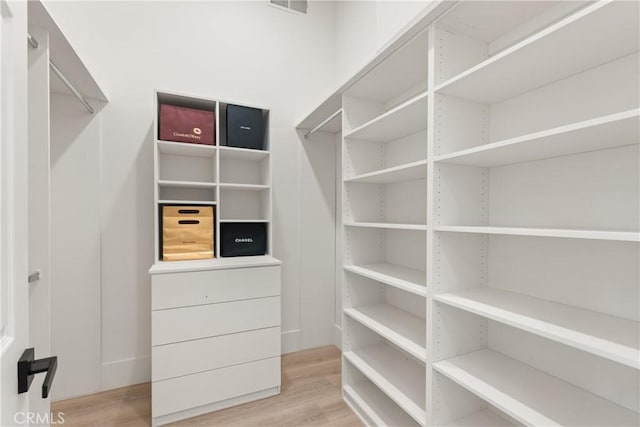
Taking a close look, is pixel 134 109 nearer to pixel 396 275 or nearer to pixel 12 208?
pixel 12 208

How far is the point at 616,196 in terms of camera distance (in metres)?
1.04

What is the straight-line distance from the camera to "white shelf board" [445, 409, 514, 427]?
1355 millimetres

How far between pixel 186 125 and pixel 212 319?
1.31 metres

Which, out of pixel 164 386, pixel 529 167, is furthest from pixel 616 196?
pixel 164 386

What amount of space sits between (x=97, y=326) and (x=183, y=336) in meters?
0.80

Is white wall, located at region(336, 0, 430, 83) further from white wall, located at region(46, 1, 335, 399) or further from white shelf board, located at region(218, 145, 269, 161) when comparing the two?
white shelf board, located at region(218, 145, 269, 161)

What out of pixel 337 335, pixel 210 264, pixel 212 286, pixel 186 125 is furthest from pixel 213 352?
pixel 186 125

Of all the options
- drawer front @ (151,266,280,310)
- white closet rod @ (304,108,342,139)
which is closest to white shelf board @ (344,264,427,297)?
drawer front @ (151,266,280,310)

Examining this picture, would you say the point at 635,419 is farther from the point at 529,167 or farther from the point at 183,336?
the point at 183,336

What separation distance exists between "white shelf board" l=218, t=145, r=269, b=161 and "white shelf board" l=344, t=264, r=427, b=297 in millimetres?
1067

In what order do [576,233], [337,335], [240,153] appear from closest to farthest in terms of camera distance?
[576,233] → [240,153] → [337,335]

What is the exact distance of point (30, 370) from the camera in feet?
2.07

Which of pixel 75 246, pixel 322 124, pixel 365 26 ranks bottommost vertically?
pixel 75 246
